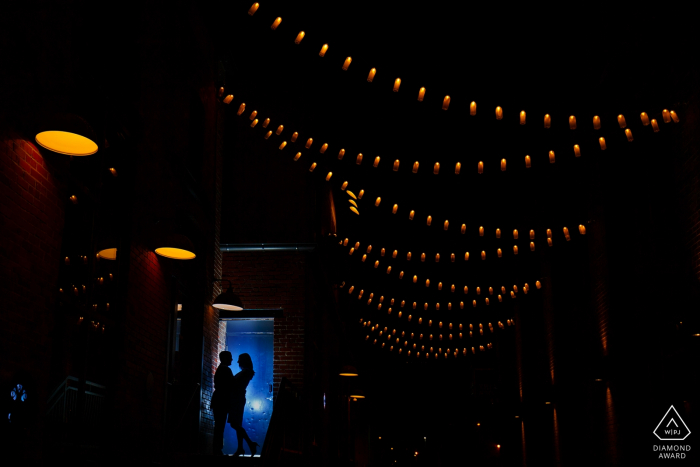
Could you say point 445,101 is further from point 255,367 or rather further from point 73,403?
point 255,367

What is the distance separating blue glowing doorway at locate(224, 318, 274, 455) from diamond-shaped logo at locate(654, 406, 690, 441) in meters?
7.26

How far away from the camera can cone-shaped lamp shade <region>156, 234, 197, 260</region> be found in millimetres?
7625

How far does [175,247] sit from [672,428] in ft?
30.3

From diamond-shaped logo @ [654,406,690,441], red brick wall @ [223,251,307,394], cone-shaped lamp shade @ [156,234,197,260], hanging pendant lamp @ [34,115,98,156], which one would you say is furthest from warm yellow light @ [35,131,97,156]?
diamond-shaped logo @ [654,406,690,441]

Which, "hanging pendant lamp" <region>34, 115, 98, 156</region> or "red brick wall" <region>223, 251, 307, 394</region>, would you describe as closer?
"hanging pendant lamp" <region>34, 115, 98, 156</region>

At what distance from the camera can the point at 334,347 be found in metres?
21.8

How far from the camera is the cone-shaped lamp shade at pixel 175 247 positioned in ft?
25.0

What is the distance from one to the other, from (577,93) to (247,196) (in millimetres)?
7445

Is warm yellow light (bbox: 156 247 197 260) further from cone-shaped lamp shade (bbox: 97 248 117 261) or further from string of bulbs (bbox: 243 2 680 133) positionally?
string of bulbs (bbox: 243 2 680 133)

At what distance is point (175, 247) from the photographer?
7.61 meters

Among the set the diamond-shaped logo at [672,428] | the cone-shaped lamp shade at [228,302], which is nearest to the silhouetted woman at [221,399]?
the cone-shaped lamp shade at [228,302]

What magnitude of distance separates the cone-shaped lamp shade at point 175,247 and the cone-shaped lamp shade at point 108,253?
540 mm

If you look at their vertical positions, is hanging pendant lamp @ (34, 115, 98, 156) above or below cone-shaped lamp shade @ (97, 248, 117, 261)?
above

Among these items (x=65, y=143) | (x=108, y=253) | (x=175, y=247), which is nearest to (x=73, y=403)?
(x=108, y=253)
